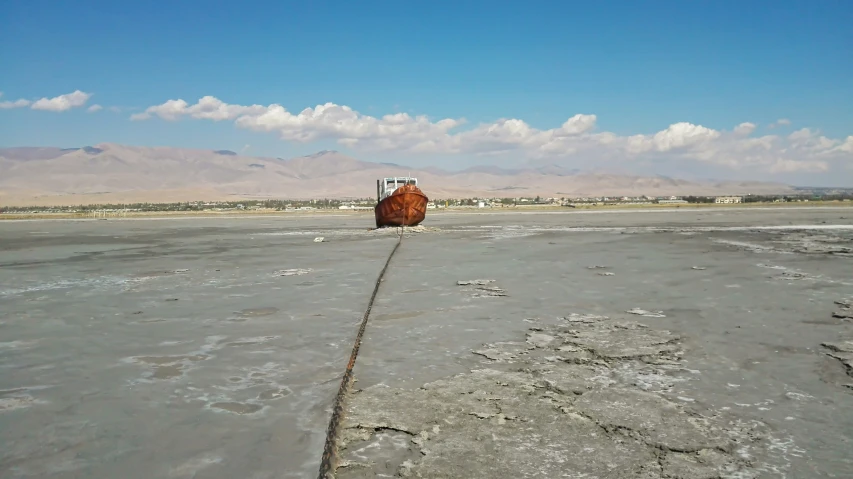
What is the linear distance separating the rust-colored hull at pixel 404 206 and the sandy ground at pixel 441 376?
702 inches

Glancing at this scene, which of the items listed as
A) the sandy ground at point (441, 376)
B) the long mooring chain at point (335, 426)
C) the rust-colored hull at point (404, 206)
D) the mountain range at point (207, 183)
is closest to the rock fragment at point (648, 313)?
the sandy ground at point (441, 376)

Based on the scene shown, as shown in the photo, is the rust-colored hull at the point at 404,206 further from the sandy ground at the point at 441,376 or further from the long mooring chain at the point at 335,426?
the long mooring chain at the point at 335,426

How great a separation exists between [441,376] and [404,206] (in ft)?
77.4

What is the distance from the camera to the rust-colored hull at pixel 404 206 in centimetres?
2817

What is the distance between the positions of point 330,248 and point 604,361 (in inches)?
521

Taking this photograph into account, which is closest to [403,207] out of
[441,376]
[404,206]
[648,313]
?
[404,206]

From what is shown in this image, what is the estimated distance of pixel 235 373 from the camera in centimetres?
500

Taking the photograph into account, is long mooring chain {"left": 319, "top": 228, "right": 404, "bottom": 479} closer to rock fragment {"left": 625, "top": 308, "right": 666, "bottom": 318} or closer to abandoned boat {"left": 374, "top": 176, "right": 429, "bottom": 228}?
rock fragment {"left": 625, "top": 308, "right": 666, "bottom": 318}

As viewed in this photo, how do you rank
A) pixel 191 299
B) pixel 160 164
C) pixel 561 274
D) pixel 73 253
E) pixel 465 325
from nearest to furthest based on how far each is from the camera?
pixel 465 325 → pixel 191 299 → pixel 561 274 → pixel 73 253 → pixel 160 164

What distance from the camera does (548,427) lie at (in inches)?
144

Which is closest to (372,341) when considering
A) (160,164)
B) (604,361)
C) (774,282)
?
(604,361)

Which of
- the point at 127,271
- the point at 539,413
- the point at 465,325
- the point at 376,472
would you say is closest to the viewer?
the point at 376,472

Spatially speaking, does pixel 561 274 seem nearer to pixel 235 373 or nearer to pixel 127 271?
pixel 235 373

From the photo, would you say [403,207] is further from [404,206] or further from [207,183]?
[207,183]
